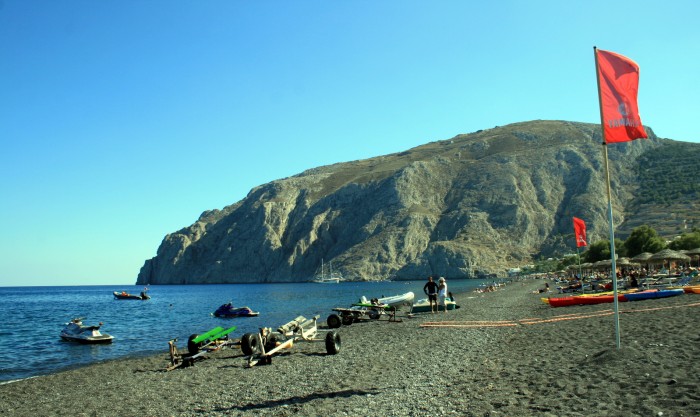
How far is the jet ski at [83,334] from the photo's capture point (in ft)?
96.6

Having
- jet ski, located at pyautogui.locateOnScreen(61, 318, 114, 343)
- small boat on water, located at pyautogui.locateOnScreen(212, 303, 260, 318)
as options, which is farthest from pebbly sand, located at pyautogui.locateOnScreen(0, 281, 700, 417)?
small boat on water, located at pyautogui.locateOnScreen(212, 303, 260, 318)

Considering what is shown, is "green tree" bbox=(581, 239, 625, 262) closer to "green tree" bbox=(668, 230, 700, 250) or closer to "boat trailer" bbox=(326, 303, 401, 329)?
"green tree" bbox=(668, 230, 700, 250)

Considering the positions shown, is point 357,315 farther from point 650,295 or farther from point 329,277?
point 329,277

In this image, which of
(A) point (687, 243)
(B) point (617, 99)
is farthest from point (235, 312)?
(A) point (687, 243)

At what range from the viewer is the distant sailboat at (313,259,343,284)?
14576 centimetres

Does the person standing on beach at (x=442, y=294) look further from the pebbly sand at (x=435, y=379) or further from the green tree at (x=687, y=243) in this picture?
the green tree at (x=687, y=243)

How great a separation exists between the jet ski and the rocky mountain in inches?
4278

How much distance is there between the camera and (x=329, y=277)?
15112 cm

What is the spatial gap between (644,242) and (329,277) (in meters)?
96.7

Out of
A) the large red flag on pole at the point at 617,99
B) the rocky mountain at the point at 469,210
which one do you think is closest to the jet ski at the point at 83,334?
the large red flag on pole at the point at 617,99

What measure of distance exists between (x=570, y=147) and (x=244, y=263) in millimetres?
119883

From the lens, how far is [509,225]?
13925 cm

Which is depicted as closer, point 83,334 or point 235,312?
point 83,334

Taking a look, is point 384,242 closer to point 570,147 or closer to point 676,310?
point 570,147
